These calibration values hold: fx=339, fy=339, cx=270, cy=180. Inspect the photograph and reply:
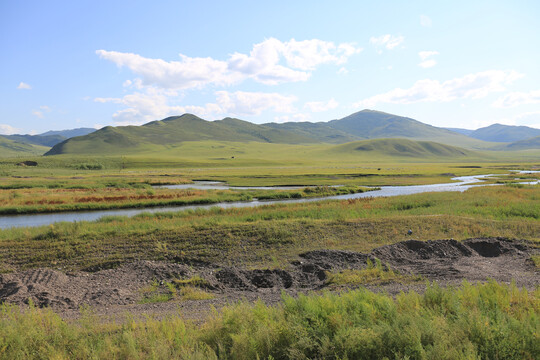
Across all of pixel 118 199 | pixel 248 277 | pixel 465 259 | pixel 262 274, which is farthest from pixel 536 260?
pixel 118 199

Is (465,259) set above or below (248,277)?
above

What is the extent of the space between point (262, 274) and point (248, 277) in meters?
0.65

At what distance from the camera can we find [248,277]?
15.3 metres

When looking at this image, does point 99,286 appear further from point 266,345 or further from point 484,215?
point 484,215

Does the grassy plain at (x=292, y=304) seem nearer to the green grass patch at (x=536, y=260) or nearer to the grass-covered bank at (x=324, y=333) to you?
the grass-covered bank at (x=324, y=333)

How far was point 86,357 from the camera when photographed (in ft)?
25.0

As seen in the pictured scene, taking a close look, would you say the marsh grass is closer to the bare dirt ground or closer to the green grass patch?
the bare dirt ground

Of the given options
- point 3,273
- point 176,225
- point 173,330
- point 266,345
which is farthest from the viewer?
point 176,225

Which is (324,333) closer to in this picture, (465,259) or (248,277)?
(248,277)

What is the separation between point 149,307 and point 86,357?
412cm

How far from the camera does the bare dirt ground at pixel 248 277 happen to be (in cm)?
1227

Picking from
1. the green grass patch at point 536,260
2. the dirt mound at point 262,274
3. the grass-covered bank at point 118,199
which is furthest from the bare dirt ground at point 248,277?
the grass-covered bank at point 118,199

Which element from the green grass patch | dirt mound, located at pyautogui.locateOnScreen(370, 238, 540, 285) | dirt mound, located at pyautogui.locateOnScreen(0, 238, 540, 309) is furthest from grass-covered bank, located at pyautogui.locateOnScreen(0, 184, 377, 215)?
the green grass patch

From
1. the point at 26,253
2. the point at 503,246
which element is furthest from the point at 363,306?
the point at 26,253
